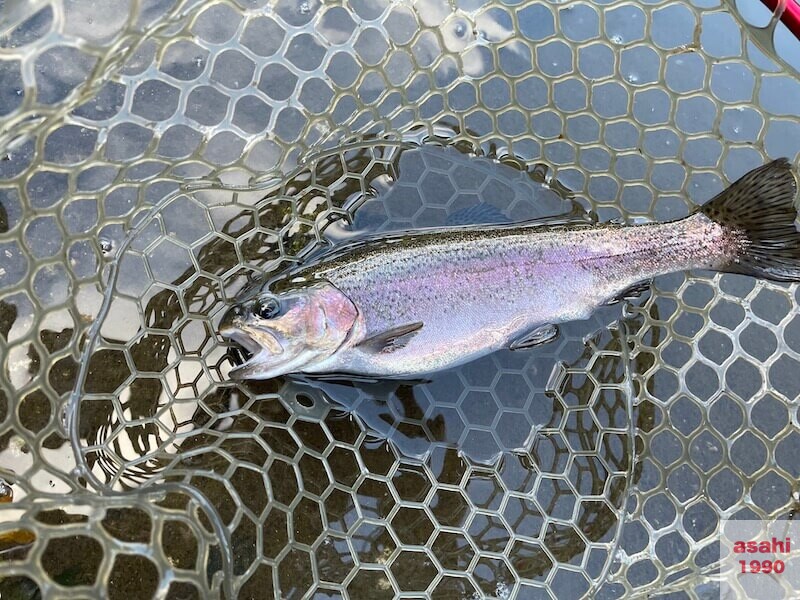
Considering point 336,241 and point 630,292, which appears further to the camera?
point 336,241

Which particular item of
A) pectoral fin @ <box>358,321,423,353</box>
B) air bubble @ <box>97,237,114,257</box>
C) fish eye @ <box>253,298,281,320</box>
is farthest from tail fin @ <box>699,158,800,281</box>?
air bubble @ <box>97,237,114,257</box>

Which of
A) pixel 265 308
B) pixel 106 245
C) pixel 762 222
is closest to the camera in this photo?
pixel 265 308

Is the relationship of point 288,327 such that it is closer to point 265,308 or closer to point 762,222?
point 265,308

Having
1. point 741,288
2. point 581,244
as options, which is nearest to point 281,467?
point 581,244

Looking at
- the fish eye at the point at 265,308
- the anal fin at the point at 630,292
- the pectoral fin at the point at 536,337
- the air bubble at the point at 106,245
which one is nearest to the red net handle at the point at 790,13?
the anal fin at the point at 630,292

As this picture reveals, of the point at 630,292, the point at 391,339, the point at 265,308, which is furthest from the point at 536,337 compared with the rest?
the point at 265,308

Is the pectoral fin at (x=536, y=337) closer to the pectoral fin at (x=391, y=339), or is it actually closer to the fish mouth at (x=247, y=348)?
the pectoral fin at (x=391, y=339)

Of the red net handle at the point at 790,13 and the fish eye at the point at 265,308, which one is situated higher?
the red net handle at the point at 790,13
